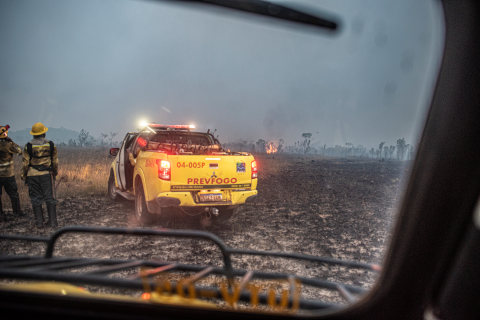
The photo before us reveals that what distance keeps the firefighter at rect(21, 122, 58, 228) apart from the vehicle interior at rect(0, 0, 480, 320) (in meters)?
5.99

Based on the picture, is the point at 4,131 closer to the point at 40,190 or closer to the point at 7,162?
the point at 7,162

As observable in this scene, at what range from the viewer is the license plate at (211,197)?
5598mm

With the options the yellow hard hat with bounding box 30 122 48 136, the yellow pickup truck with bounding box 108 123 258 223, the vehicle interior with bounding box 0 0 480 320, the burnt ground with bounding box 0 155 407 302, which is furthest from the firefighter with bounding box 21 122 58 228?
the vehicle interior with bounding box 0 0 480 320

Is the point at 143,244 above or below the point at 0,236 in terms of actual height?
below

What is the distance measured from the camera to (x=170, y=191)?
215 inches

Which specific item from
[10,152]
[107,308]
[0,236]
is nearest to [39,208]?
[10,152]

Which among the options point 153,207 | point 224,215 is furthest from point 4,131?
point 224,215

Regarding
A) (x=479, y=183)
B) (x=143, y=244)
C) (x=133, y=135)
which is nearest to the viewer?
(x=479, y=183)

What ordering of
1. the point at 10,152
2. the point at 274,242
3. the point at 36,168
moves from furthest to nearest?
the point at 10,152 → the point at 36,168 → the point at 274,242

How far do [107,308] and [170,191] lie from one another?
168 inches

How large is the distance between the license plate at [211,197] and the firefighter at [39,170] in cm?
337

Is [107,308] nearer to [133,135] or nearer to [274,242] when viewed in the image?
[274,242]

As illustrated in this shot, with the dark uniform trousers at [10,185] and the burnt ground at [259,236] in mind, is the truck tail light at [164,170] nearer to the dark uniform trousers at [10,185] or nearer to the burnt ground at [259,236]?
the burnt ground at [259,236]

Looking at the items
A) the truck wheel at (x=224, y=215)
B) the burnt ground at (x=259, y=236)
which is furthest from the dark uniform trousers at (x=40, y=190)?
the truck wheel at (x=224, y=215)
